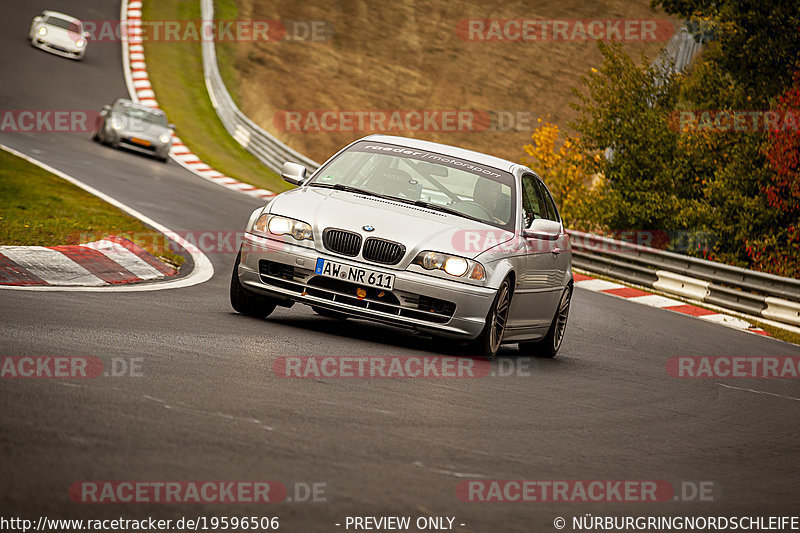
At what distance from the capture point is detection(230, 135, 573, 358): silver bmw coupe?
829 cm

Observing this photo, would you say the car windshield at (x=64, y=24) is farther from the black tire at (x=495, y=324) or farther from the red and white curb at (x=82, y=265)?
the black tire at (x=495, y=324)

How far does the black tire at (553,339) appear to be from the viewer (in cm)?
1024

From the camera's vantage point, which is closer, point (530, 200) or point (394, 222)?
point (394, 222)

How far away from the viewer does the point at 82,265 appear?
10289 mm

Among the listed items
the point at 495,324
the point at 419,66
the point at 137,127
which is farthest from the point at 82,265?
the point at 419,66

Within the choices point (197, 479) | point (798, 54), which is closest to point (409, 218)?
point (197, 479)

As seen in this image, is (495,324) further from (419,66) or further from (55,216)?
(419,66)

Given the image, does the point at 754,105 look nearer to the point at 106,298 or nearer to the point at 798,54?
the point at 798,54

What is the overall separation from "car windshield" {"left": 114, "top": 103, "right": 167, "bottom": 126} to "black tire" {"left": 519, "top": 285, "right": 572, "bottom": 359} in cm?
1802

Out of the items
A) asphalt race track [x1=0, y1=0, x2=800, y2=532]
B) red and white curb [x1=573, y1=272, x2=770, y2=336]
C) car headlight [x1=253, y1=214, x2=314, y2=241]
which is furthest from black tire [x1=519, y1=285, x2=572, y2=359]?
red and white curb [x1=573, y1=272, x2=770, y2=336]

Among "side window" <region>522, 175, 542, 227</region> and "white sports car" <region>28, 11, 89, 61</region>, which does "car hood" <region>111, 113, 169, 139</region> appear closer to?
"white sports car" <region>28, 11, 89, 61</region>

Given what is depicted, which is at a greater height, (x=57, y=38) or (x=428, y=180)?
(x=428, y=180)

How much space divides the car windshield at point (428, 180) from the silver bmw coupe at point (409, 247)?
0.04 feet

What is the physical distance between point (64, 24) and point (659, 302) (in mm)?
24300
